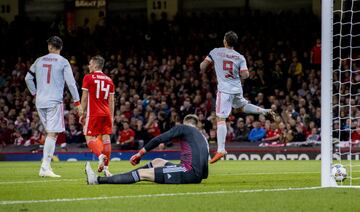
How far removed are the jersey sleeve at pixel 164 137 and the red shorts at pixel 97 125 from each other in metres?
2.80

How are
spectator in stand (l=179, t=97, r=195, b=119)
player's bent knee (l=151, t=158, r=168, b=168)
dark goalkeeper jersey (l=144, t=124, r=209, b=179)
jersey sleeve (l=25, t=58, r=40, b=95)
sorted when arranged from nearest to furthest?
dark goalkeeper jersey (l=144, t=124, r=209, b=179), player's bent knee (l=151, t=158, r=168, b=168), jersey sleeve (l=25, t=58, r=40, b=95), spectator in stand (l=179, t=97, r=195, b=119)

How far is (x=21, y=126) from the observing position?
30.4m

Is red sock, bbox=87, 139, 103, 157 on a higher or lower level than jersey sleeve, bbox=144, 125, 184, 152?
lower

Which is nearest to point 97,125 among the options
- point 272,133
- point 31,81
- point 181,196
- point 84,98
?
point 84,98

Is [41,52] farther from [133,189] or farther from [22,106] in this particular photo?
[133,189]

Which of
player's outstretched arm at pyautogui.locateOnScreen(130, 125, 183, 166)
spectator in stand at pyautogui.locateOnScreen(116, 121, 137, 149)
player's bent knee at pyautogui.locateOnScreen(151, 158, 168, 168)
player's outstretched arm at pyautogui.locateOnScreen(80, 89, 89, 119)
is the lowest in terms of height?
spectator in stand at pyautogui.locateOnScreen(116, 121, 137, 149)

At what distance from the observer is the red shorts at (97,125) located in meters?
14.7

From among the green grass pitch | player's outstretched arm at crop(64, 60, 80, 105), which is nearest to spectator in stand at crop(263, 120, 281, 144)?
player's outstretched arm at crop(64, 60, 80, 105)

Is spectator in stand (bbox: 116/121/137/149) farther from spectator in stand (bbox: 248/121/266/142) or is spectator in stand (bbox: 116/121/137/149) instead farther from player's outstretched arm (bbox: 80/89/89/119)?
player's outstretched arm (bbox: 80/89/89/119)

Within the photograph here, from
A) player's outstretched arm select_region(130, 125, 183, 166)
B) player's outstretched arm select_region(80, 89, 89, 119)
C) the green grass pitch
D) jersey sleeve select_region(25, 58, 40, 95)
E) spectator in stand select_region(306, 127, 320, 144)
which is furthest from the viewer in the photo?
spectator in stand select_region(306, 127, 320, 144)

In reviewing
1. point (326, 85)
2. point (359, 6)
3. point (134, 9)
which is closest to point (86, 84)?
point (326, 85)

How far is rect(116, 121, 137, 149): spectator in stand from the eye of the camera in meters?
27.6

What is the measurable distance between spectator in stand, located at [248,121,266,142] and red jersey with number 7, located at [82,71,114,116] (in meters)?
12.2

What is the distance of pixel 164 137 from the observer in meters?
11.9
